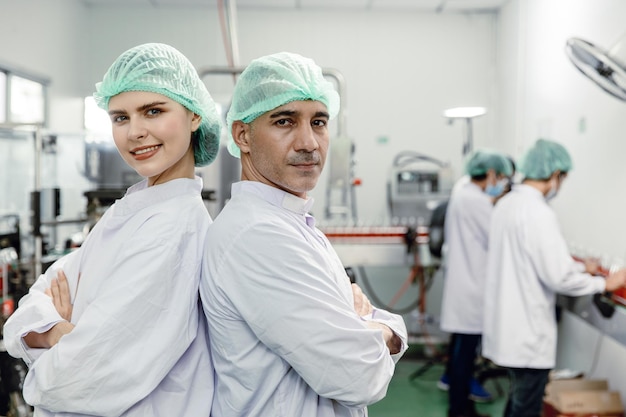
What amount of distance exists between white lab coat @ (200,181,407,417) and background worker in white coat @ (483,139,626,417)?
1.50 meters

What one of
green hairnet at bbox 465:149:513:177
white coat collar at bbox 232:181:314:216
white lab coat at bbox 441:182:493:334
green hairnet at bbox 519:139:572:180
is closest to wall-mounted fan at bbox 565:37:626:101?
green hairnet at bbox 519:139:572:180

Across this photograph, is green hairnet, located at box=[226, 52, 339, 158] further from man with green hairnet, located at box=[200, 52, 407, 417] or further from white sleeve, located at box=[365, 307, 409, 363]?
white sleeve, located at box=[365, 307, 409, 363]

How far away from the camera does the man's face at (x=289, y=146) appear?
1102 mm

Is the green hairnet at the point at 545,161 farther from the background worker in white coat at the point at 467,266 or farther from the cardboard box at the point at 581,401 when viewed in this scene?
the cardboard box at the point at 581,401

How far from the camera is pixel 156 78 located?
1104mm

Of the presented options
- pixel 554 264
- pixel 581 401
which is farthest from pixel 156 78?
pixel 581 401

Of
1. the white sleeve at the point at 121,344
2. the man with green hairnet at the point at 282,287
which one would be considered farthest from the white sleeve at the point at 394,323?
the white sleeve at the point at 121,344

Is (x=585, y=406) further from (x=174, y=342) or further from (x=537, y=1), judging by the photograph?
(x=537, y=1)

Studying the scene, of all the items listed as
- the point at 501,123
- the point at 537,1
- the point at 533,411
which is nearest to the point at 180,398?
the point at 533,411

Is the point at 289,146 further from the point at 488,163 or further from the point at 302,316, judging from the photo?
the point at 488,163

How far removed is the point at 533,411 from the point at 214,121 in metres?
1.80

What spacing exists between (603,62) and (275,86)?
167cm

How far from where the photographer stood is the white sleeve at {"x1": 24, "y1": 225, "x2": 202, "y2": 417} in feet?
3.22

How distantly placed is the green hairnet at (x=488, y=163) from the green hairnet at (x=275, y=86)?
2.22 metres
